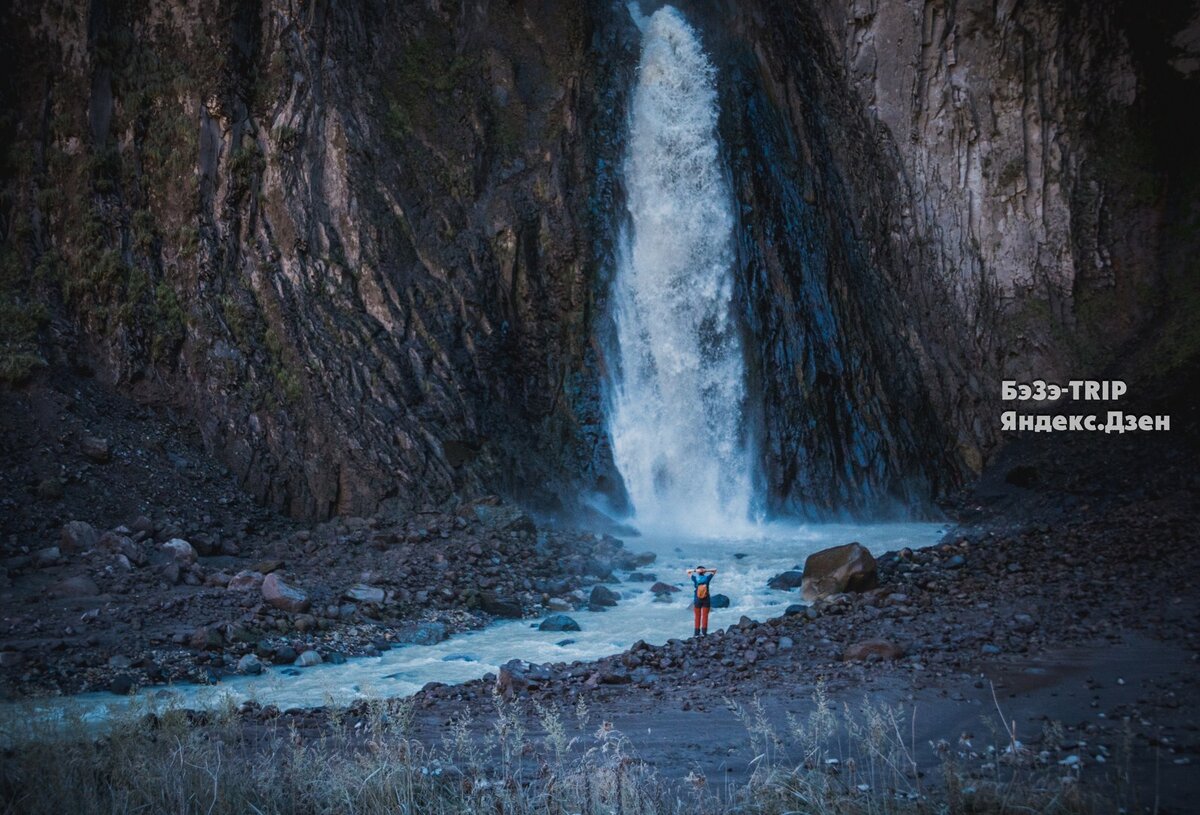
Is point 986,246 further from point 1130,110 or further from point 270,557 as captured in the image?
point 270,557

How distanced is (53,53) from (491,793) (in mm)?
19054

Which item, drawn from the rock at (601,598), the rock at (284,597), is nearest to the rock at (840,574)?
the rock at (601,598)

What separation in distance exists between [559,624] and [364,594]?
2.77m

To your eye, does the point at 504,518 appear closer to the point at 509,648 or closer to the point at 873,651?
the point at 509,648

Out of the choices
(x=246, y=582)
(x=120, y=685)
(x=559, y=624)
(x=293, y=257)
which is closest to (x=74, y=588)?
(x=246, y=582)

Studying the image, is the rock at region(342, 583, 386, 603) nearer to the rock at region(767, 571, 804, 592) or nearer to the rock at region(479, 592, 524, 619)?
the rock at region(479, 592, 524, 619)

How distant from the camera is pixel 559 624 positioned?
12055 mm

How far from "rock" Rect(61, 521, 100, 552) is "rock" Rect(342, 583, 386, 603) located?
412 cm

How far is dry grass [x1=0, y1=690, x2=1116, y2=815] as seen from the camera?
16.8 ft

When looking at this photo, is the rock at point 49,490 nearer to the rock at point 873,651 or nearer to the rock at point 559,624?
the rock at point 559,624

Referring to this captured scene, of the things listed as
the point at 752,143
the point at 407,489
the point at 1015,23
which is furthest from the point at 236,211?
the point at 1015,23

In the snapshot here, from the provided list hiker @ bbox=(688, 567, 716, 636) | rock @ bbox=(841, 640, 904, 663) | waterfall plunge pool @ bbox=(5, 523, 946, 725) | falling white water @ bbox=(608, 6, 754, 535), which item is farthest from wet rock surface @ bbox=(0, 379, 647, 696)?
rock @ bbox=(841, 640, 904, 663)

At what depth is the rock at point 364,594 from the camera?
12.2 metres

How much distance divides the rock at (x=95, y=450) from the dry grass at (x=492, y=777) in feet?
32.7
